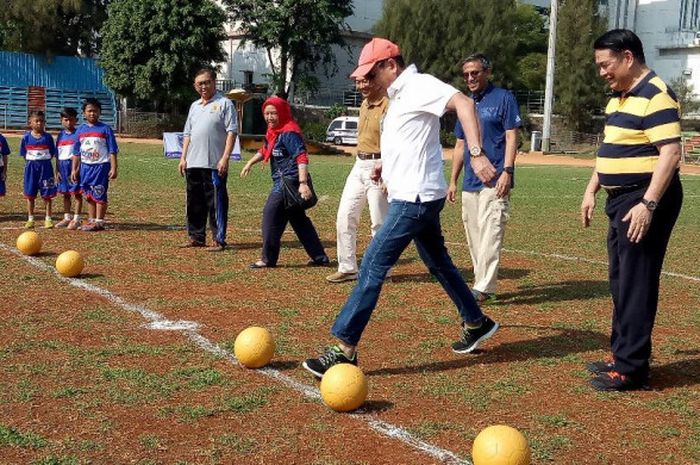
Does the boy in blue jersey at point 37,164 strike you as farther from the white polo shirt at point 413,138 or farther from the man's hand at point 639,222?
the man's hand at point 639,222

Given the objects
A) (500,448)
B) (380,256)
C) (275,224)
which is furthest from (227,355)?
(275,224)

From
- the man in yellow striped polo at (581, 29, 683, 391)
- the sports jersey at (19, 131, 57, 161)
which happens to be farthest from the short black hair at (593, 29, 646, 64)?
the sports jersey at (19, 131, 57, 161)

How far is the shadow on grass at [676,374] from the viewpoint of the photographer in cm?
569

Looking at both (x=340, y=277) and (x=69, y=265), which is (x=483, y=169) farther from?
(x=69, y=265)

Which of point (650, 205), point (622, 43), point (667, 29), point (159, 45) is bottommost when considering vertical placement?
point (650, 205)

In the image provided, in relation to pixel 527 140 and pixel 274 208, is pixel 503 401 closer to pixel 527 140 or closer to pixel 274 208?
pixel 274 208

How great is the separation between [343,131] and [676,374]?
44.8 meters

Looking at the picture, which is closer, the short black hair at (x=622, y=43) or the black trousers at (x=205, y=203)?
the short black hair at (x=622, y=43)

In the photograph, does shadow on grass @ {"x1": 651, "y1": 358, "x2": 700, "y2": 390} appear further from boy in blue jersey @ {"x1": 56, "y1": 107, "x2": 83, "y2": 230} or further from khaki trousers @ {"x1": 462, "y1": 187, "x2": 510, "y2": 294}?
boy in blue jersey @ {"x1": 56, "y1": 107, "x2": 83, "y2": 230}

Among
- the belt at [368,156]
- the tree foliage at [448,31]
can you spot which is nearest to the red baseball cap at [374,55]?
the belt at [368,156]

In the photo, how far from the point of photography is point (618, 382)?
5465mm

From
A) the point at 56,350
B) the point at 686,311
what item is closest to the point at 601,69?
the point at 686,311

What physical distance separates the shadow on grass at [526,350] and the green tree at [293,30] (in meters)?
46.3

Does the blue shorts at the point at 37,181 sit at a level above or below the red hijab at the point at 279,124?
below
